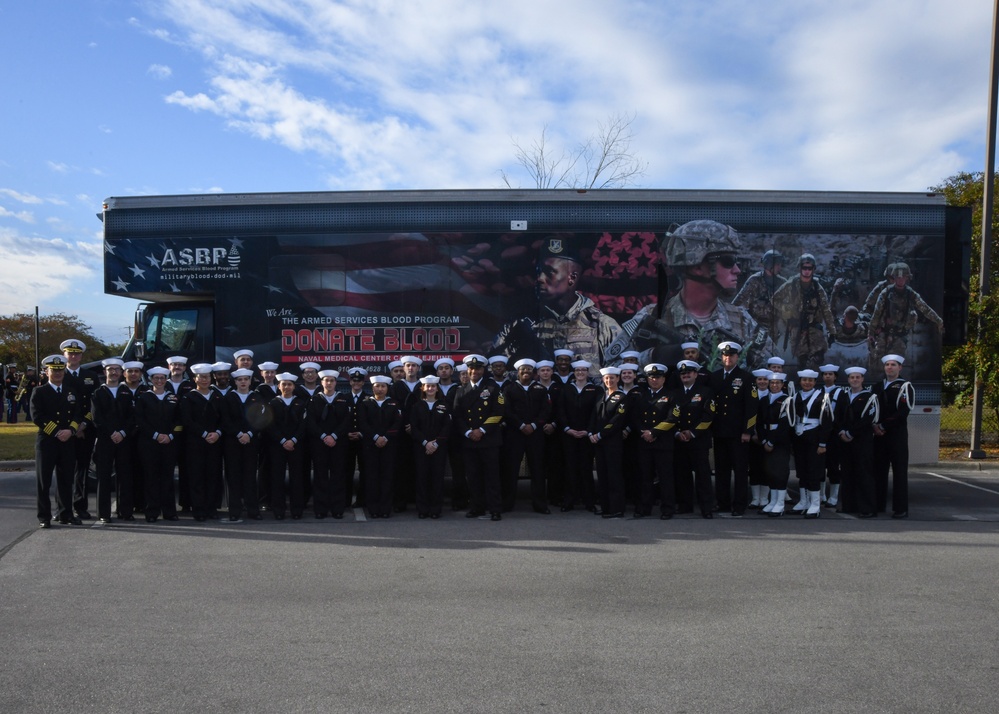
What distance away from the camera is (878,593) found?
6086mm

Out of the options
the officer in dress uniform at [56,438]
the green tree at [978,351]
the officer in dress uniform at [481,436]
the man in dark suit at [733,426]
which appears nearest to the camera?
the officer in dress uniform at [56,438]

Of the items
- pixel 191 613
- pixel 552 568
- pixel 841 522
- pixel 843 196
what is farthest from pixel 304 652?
pixel 843 196

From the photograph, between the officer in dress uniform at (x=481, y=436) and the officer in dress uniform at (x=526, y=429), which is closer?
the officer in dress uniform at (x=481, y=436)

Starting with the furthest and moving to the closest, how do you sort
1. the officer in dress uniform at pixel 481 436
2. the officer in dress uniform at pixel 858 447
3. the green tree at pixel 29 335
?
the green tree at pixel 29 335, the officer in dress uniform at pixel 858 447, the officer in dress uniform at pixel 481 436

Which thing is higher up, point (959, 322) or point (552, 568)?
point (959, 322)

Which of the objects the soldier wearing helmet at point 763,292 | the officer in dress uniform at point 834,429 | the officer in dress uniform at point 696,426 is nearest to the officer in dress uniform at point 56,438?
the officer in dress uniform at point 696,426

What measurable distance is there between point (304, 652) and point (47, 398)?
5.29 meters

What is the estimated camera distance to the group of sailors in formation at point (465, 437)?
29.6 ft

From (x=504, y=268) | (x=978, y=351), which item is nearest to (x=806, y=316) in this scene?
(x=504, y=268)

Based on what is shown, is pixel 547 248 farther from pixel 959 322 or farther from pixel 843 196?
pixel 959 322

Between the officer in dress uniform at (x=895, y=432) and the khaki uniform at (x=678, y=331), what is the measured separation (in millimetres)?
1585

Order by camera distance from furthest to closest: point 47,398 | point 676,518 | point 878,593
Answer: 1. point 676,518
2. point 47,398
3. point 878,593

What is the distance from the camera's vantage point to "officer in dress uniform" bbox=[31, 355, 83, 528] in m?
8.60

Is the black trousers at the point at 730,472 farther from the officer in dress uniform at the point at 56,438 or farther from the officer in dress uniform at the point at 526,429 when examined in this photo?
the officer in dress uniform at the point at 56,438
